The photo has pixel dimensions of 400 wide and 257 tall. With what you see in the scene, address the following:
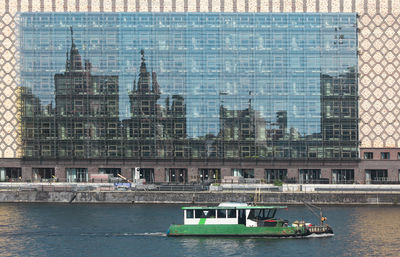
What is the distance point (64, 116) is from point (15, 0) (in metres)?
27.3

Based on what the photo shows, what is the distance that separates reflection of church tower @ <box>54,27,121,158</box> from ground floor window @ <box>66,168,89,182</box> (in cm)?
307

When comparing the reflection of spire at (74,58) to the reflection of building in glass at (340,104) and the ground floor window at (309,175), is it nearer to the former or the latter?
the reflection of building in glass at (340,104)

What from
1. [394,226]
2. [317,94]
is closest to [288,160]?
[317,94]

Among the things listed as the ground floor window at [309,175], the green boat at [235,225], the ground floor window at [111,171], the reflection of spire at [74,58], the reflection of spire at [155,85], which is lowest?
the green boat at [235,225]

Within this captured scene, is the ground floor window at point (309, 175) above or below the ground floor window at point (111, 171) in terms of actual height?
below

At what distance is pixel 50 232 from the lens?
3610 inches

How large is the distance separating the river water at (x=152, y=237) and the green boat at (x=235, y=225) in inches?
44.9

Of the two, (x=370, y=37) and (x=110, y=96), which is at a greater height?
(x=370, y=37)

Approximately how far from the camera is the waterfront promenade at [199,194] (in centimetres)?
12081

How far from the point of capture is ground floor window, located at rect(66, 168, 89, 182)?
15188 cm

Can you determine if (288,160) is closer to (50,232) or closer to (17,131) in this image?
(17,131)

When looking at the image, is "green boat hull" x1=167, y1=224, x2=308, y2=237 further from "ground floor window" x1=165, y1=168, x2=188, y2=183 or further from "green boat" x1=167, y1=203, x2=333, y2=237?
"ground floor window" x1=165, y1=168, x2=188, y2=183

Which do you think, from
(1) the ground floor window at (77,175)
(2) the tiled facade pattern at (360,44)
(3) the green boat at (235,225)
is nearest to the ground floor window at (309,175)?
(2) the tiled facade pattern at (360,44)

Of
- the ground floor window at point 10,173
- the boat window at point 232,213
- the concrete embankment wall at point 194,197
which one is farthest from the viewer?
the ground floor window at point 10,173
